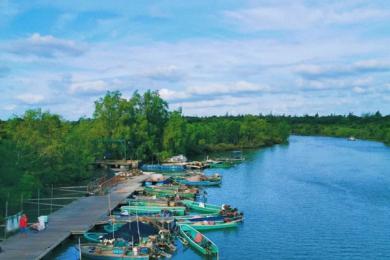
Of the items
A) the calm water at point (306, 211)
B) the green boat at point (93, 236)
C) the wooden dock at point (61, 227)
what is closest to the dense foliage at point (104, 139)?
the wooden dock at point (61, 227)

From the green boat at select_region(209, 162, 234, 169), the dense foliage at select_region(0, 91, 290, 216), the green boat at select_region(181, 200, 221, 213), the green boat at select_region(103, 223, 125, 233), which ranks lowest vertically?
the green boat at select_region(103, 223, 125, 233)

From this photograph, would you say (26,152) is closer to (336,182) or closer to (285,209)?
(285,209)

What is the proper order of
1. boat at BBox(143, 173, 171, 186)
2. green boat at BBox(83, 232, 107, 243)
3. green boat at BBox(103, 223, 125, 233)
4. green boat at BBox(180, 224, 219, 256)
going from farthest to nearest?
boat at BBox(143, 173, 171, 186) → green boat at BBox(103, 223, 125, 233) → green boat at BBox(83, 232, 107, 243) → green boat at BBox(180, 224, 219, 256)

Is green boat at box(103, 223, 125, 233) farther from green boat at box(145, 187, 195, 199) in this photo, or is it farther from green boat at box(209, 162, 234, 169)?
green boat at box(209, 162, 234, 169)

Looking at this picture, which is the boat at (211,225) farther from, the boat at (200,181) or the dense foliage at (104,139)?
the boat at (200,181)

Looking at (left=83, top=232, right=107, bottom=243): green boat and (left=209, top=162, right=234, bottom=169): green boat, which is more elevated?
(left=209, top=162, right=234, bottom=169): green boat

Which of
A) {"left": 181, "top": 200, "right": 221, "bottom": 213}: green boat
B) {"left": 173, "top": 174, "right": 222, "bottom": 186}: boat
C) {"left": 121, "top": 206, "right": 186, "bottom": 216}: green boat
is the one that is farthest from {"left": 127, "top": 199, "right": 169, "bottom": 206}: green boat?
{"left": 173, "top": 174, "right": 222, "bottom": 186}: boat

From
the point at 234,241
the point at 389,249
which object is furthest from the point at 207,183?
the point at 389,249
